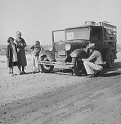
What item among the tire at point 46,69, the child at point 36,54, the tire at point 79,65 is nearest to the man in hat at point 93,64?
the tire at point 79,65

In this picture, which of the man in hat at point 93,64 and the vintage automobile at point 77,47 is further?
the vintage automobile at point 77,47

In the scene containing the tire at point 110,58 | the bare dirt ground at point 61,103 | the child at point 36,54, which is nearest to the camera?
the bare dirt ground at point 61,103

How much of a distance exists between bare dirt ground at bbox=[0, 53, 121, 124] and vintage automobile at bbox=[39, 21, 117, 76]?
6.04 feet

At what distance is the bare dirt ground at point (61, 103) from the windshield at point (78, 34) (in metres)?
3.37

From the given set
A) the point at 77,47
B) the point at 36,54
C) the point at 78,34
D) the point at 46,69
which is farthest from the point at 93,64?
the point at 36,54

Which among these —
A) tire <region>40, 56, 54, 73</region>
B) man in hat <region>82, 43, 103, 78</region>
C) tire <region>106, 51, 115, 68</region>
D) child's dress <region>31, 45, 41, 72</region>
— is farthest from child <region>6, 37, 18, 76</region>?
tire <region>106, 51, 115, 68</region>

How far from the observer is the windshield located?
979 centimetres

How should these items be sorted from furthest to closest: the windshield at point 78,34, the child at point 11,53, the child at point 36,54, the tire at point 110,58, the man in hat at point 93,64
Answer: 1. the tire at point 110,58
2. the child at point 36,54
3. the windshield at point 78,34
4. the child at point 11,53
5. the man in hat at point 93,64

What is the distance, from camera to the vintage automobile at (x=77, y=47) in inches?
342

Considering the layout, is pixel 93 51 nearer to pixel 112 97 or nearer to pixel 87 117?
pixel 112 97

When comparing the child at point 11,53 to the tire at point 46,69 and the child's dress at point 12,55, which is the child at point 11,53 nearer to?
the child's dress at point 12,55

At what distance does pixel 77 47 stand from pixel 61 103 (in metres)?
4.94

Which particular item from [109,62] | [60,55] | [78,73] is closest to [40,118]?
[78,73]

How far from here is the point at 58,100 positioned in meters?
5.10
